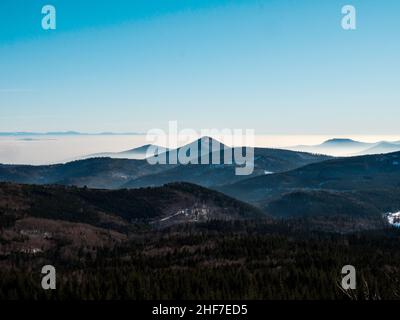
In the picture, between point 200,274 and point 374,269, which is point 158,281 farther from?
point 374,269

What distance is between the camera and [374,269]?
641 feet
